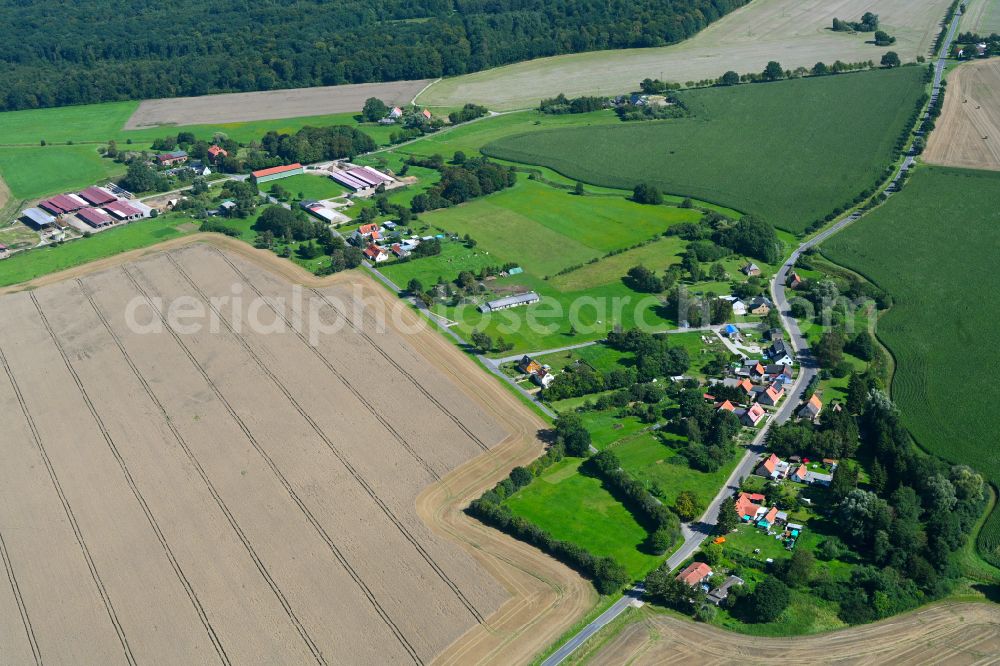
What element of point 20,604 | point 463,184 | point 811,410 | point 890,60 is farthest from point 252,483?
point 890,60

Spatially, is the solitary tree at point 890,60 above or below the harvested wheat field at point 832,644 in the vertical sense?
above

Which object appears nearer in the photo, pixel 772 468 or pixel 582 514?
pixel 582 514

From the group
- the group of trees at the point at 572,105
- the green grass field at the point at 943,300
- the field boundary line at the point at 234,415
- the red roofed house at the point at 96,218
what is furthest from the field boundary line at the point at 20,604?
the group of trees at the point at 572,105

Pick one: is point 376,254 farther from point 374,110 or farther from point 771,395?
point 374,110

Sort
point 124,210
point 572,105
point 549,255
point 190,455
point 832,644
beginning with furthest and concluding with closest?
1. point 572,105
2. point 124,210
3. point 549,255
4. point 190,455
5. point 832,644

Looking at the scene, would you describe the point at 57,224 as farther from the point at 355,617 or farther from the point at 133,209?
the point at 355,617

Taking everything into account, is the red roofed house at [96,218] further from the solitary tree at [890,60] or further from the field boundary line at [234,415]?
the solitary tree at [890,60]
